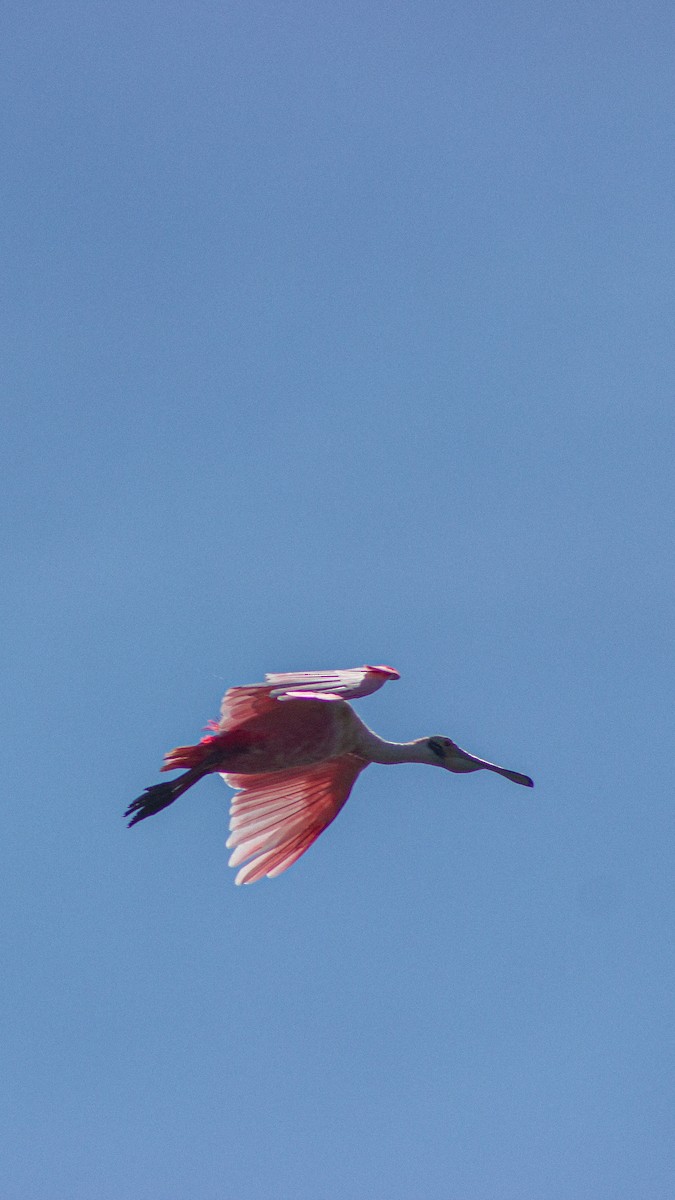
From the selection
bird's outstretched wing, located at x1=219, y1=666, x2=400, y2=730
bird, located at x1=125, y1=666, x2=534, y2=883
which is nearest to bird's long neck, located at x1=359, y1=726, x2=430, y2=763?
bird, located at x1=125, y1=666, x2=534, y2=883

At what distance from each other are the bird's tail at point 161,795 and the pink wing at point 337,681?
4.48 ft

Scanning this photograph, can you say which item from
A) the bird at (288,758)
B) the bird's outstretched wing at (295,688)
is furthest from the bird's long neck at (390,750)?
the bird's outstretched wing at (295,688)

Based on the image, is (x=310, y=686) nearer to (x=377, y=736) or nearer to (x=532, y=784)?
(x=377, y=736)

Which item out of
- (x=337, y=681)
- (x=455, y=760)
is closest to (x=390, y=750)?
(x=455, y=760)

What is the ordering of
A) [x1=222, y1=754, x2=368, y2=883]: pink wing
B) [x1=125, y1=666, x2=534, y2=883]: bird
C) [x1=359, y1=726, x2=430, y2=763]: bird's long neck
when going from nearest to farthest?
[x1=125, y1=666, x2=534, y2=883]: bird < [x1=359, y1=726, x2=430, y2=763]: bird's long neck < [x1=222, y1=754, x2=368, y2=883]: pink wing

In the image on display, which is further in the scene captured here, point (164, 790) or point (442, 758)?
point (442, 758)

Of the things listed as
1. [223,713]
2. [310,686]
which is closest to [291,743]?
[223,713]

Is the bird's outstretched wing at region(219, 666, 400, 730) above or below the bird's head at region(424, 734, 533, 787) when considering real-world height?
above

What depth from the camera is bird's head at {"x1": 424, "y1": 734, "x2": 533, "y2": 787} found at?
14.4 metres

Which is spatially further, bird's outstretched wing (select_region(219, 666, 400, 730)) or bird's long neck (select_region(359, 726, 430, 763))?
bird's long neck (select_region(359, 726, 430, 763))

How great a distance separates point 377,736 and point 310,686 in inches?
84.8

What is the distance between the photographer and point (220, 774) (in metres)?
14.7

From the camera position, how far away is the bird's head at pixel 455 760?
1444 cm

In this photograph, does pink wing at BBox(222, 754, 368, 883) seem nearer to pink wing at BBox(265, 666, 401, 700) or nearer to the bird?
the bird
